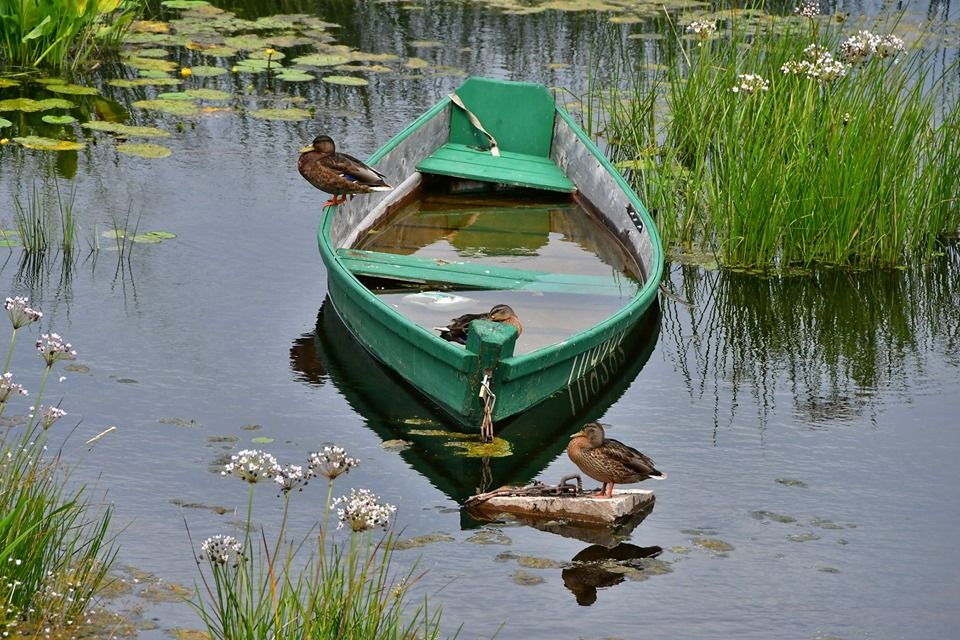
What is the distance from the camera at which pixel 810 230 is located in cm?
977

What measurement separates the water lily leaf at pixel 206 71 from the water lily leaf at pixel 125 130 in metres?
1.62

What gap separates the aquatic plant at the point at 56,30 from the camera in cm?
1246

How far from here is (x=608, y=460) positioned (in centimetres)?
627

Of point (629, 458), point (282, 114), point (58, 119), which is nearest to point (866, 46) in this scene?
point (629, 458)

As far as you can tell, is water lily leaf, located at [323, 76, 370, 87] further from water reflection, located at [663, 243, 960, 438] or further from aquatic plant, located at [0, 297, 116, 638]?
aquatic plant, located at [0, 297, 116, 638]

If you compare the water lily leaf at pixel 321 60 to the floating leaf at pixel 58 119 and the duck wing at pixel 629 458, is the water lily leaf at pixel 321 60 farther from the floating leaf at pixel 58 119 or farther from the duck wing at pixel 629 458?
the duck wing at pixel 629 458

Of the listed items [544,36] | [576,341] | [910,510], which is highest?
[544,36]

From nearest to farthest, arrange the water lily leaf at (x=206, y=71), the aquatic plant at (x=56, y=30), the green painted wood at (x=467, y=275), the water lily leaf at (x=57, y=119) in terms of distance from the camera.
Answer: the green painted wood at (x=467, y=275)
the water lily leaf at (x=57, y=119)
the aquatic plant at (x=56, y=30)
the water lily leaf at (x=206, y=71)

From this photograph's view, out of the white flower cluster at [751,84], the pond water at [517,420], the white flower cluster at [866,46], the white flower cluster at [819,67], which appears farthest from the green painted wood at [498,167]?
the white flower cluster at [866,46]

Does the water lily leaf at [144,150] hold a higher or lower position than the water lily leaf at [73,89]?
lower

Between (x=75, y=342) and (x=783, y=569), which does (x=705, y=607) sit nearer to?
(x=783, y=569)

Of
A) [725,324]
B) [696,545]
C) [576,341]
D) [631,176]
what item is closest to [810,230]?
[725,324]

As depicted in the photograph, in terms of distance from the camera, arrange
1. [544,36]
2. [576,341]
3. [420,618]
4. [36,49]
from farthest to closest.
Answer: [544,36] < [36,49] < [576,341] < [420,618]

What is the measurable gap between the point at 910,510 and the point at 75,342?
Answer: 463 cm
